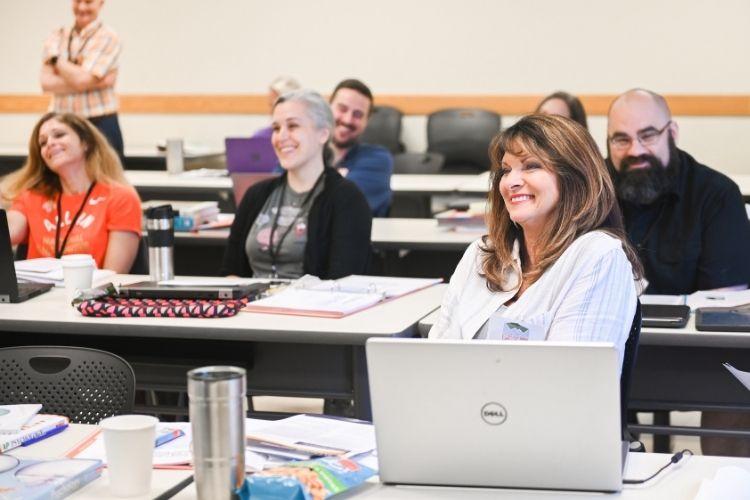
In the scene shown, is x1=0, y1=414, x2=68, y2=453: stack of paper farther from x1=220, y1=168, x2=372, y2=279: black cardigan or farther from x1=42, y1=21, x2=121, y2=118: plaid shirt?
x1=42, y1=21, x2=121, y2=118: plaid shirt

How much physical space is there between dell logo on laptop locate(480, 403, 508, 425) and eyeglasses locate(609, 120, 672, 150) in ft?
7.19

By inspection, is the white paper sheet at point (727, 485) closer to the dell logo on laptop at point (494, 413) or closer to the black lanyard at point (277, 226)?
the dell logo on laptop at point (494, 413)

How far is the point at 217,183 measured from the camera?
574 centimetres

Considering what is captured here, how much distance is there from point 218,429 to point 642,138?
2.44 meters

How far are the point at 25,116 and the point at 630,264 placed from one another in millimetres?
7865

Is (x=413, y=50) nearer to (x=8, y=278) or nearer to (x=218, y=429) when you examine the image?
(x=8, y=278)

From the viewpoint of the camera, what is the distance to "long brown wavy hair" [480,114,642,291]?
240cm

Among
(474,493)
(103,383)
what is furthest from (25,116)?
(474,493)

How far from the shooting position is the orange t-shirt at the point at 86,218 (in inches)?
159

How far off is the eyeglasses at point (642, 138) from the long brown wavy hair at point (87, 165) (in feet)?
5.69

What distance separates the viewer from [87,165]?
13.6 feet

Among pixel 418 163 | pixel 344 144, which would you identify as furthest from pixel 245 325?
pixel 418 163

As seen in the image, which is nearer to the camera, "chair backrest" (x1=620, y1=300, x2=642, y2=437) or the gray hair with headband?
"chair backrest" (x1=620, y1=300, x2=642, y2=437)

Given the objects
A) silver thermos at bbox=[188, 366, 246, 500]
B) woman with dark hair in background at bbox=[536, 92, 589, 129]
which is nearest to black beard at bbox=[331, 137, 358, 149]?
woman with dark hair in background at bbox=[536, 92, 589, 129]
